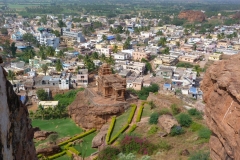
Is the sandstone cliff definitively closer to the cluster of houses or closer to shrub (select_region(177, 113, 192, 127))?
shrub (select_region(177, 113, 192, 127))

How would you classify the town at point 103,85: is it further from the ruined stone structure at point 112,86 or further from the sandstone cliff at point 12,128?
the sandstone cliff at point 12,128

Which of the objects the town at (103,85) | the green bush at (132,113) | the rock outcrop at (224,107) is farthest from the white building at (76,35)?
the rock outcrop at (224,107)

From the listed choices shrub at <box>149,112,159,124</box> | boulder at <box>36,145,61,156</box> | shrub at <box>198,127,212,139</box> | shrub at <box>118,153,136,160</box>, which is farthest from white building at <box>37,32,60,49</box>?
shrub at <box>198,127,212,139</box>

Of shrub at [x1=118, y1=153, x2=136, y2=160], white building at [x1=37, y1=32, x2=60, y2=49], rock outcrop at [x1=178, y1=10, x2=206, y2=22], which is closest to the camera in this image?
shrub at [x1=118, y1=153, x2=136, y2=160]

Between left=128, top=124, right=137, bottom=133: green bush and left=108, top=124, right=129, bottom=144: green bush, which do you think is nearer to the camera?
left=108, top=124, right=129, bottom=144: green bush

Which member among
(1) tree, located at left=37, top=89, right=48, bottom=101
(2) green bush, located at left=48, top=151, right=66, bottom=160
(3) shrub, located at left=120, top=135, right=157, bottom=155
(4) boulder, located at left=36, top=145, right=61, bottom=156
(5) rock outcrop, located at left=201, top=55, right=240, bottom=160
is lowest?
(1) tree, located at left=37, top=89, right=48, bottom=101

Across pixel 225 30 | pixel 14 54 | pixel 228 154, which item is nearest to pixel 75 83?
pixel 14 54

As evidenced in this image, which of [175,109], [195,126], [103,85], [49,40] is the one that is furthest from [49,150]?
[49,40]
